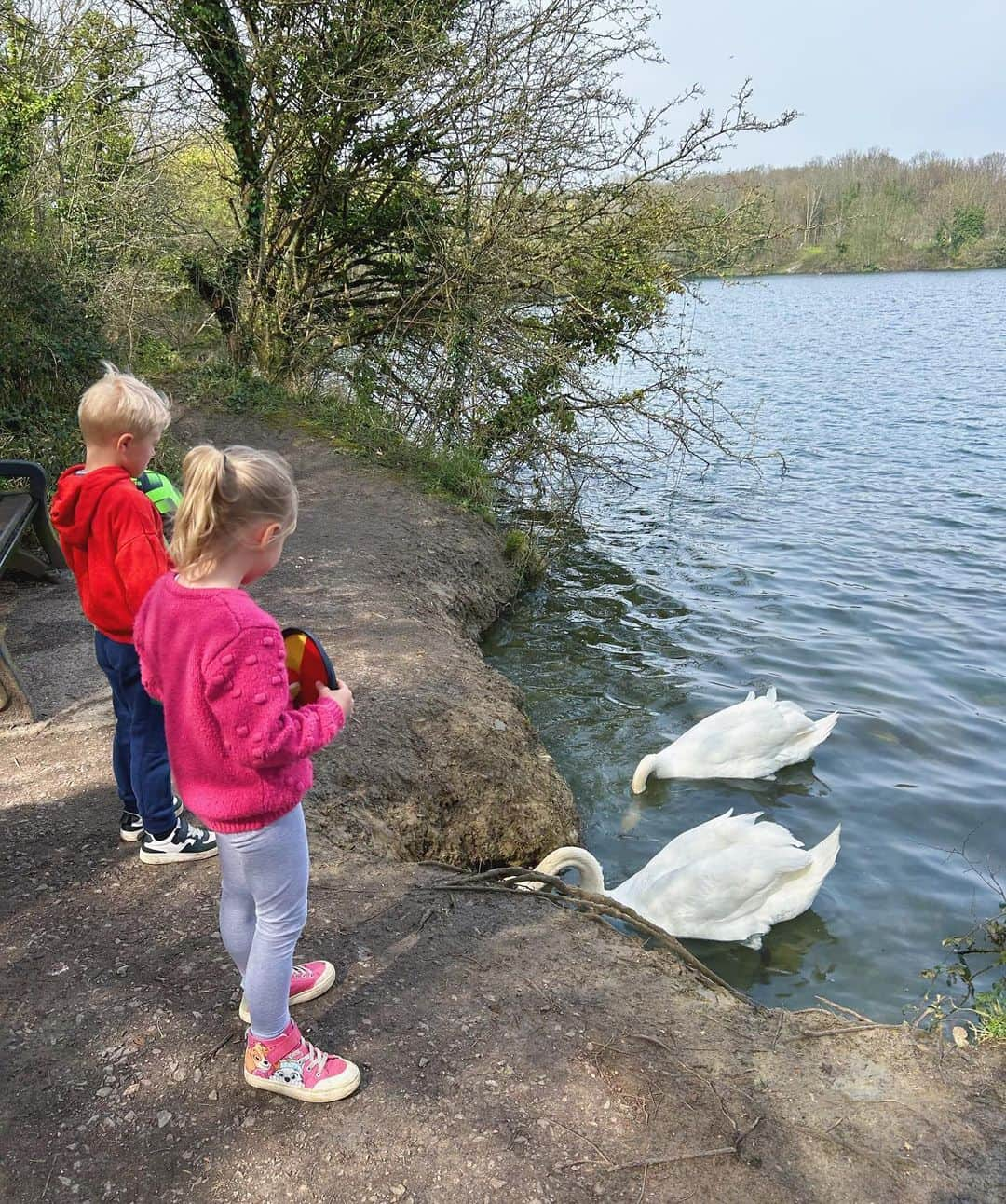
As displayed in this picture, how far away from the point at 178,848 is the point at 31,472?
4098 mm

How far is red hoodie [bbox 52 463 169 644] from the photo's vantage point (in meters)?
3.40

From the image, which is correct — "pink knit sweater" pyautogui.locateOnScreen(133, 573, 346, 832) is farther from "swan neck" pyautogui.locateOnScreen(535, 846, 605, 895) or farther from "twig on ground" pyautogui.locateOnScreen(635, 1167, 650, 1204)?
"swan neck" pyautogui.locateOnScreen(535, 846, 605, 895)

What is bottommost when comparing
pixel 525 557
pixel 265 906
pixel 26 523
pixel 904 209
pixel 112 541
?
pixel 525 557

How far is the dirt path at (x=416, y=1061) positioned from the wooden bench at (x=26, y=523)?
195cm

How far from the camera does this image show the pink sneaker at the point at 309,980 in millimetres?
3047

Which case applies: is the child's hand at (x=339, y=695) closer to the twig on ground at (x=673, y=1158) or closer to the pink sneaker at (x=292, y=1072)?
the pink sneaker at (x=292, y=1072)

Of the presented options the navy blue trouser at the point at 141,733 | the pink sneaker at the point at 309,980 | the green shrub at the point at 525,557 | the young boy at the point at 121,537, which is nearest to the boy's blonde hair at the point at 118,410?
the young boy at the point at 121,537

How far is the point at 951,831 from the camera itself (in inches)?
230

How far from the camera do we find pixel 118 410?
3332mm

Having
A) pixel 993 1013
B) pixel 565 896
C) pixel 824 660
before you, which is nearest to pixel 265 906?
pixel 565 896

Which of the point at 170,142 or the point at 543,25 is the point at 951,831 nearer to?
the point at 543,25

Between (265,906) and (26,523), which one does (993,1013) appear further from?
(26,523)

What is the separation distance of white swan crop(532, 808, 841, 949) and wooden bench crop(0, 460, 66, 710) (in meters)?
4.02

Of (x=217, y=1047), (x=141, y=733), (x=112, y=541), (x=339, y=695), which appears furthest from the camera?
(x=141, y=733)
